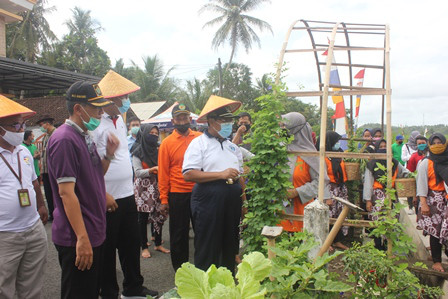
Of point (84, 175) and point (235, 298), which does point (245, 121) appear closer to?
point (84, 175)

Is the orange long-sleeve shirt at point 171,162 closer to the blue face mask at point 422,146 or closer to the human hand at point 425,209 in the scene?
the human hand at point 425,209

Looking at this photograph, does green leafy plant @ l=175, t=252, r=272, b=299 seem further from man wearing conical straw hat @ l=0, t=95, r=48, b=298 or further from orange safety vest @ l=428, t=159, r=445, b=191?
orange safety vest @ l=428, t=159, r=445, b=191

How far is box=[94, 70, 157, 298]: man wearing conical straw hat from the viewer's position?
3146mm

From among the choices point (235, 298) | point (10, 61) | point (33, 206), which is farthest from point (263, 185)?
point (10, 61)

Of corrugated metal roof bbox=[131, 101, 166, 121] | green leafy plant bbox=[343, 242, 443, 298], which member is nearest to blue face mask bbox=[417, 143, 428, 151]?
green leafy plant bbox=[343, 242, 443, 298]

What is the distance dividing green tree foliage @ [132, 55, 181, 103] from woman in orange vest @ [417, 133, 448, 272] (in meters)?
26.2

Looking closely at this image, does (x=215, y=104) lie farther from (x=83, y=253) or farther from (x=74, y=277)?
(x=74, y=277)

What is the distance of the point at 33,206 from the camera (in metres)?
2.86

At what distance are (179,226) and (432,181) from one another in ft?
9.94

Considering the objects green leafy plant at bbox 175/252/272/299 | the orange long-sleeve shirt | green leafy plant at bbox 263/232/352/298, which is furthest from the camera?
the orange long-sleeve shirt

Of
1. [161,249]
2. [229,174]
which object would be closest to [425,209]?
[229,174]

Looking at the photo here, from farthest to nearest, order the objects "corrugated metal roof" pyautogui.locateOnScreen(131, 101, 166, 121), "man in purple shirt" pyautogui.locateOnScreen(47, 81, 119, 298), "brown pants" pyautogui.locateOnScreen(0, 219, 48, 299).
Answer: "corrugated metal roof" pyautogui.locateOnScreen(131, 101, 166, 121) < "brown pants" pyautogui.locateOnScreen(0, 219, 48, 299) < "man in purple shirt" pyautogui.locateOnScreen(47, 81, 119, 298)

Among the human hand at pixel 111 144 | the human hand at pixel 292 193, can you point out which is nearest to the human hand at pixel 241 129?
the human hand at pixel 292 193

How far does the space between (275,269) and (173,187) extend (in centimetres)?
250
